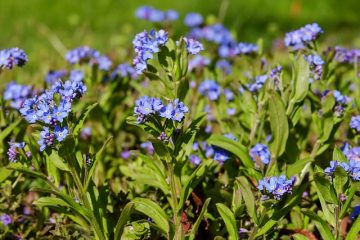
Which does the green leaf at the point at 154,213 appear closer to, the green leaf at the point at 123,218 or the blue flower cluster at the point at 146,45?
the green leaf at the point at 123,218

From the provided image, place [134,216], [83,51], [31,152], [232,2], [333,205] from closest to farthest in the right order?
1. [333,205]
2. [31,152]
3. [134,216]
4. [83,51]
5. [232,2]

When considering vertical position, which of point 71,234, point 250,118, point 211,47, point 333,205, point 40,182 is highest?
point 211,47

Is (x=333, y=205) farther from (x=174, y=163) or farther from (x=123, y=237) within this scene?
(x=123, y=237)

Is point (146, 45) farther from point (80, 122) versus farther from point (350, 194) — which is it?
point (350, 194)

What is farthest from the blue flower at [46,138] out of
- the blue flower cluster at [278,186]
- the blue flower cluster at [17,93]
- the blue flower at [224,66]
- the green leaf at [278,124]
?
the blue flower at [224,66]

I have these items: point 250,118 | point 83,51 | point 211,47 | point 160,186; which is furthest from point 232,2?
point 160,186

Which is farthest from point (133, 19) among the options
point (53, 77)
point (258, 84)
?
point (258, 84)

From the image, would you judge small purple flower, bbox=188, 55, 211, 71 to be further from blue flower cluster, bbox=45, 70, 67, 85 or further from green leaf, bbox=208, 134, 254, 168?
green leaf, bbox=208, 134, 254, 168
